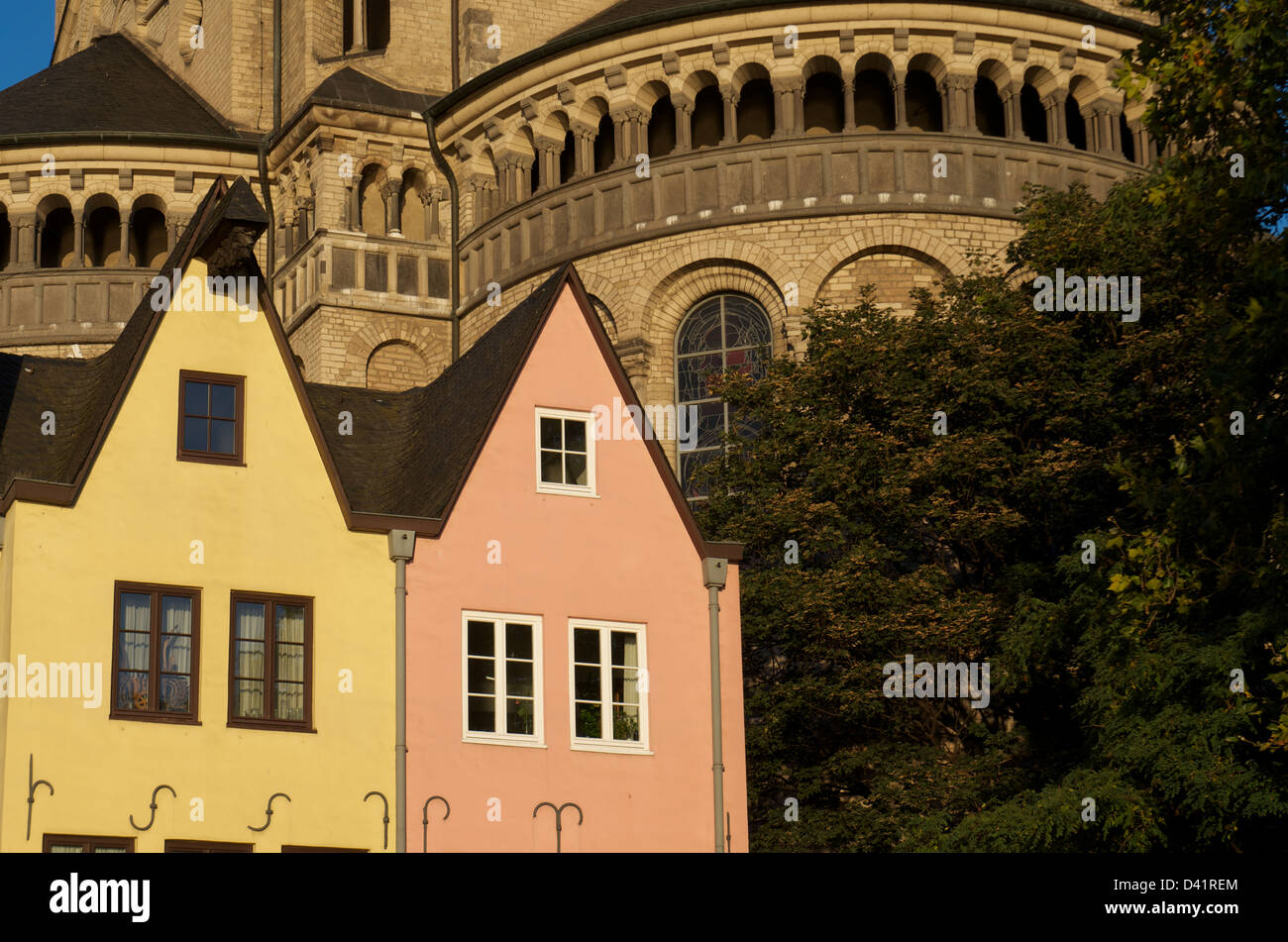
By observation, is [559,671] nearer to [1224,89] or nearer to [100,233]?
[1224,89]

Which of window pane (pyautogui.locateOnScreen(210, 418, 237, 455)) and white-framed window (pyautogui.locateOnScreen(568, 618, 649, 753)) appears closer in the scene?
window pane (pyautogui.locateOnScreen(210, 418, 237, 455))

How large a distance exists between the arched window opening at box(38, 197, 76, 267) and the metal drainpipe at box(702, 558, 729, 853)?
27.0m

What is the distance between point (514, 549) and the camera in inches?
1008

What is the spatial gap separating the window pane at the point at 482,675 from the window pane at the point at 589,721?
0.96m

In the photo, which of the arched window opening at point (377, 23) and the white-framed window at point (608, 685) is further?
the arched window opening at point (377, 23)

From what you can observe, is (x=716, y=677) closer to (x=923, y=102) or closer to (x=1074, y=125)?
(x=923, y=102)

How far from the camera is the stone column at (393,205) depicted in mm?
45562

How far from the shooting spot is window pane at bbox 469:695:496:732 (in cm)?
2492

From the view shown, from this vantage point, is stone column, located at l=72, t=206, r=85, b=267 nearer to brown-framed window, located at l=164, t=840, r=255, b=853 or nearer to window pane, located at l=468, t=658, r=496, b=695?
window pane, located at l=468, t=658, r=496, b=695

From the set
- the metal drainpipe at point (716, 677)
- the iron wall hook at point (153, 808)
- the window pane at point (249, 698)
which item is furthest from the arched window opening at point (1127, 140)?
the iron wall hook at point (153, 808)

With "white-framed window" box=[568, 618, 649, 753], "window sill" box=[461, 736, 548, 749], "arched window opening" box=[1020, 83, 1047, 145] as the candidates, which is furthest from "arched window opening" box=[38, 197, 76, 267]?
"window sill" box=[461, 736, 548, 749]
